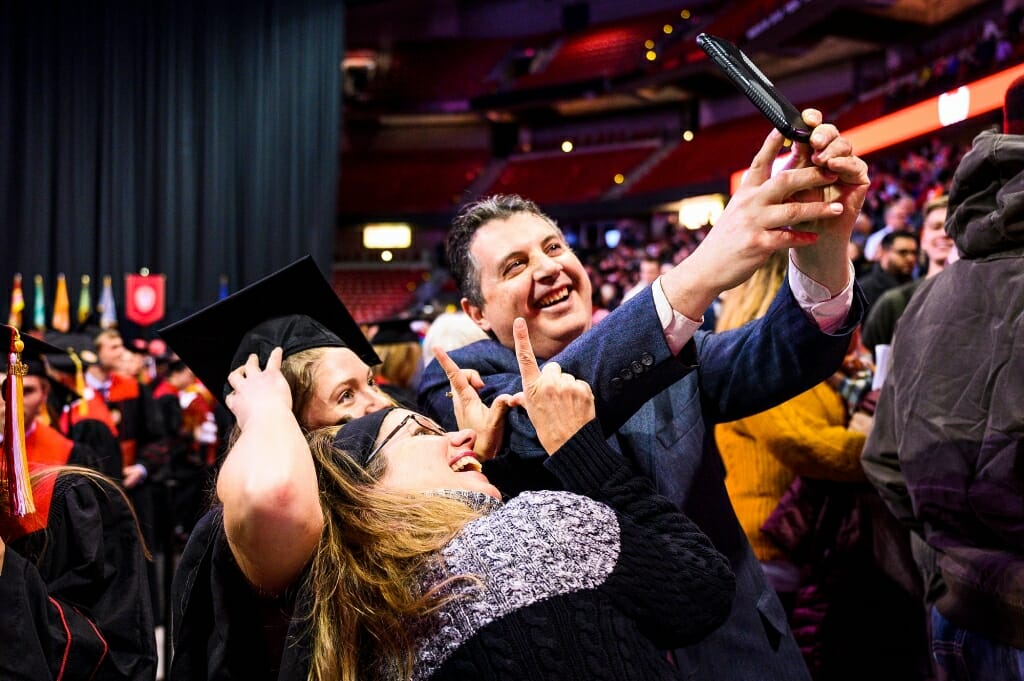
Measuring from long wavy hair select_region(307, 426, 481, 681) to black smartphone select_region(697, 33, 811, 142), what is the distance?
26.9 inches

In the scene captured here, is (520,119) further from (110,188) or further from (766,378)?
(766,378)

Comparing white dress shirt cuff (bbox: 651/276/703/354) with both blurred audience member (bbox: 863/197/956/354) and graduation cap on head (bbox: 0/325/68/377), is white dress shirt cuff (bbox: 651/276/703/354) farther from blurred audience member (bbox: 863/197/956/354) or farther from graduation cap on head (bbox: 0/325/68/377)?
blurred audience member (bbox: 863/197/956/354)

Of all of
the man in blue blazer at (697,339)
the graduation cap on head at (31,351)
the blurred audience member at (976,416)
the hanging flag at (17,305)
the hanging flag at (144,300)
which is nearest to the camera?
the man in blue blazer at (697,339)

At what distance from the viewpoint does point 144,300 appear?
13203 millimetres

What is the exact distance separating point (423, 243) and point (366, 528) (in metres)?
21.8

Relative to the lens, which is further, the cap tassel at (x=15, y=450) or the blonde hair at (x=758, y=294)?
the blonde hair at (x=758, y=294)

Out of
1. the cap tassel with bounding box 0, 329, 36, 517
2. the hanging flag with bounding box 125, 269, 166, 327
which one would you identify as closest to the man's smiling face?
the cap tassel with bounding box 0, 329, 36, 517

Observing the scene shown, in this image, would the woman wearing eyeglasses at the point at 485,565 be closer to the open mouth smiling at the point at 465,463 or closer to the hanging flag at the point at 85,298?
the open mouth smiling at the point at 465,463

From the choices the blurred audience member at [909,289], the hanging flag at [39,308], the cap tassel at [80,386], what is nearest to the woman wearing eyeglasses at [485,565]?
the blurred audience member at [909,289]

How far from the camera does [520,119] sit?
2317 cm

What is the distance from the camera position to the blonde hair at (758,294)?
278 cm

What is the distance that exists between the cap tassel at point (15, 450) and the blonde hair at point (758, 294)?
6.04 ft

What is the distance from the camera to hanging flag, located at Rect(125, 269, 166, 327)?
1315 centimetres

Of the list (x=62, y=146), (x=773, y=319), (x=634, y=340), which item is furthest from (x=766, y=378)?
(x=62, y=146)
